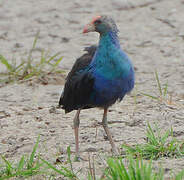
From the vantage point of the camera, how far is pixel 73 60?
7387 mm

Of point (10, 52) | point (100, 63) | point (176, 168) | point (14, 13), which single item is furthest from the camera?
point (14, 13)

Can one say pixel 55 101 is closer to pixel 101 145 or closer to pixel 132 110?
pixel 132 110

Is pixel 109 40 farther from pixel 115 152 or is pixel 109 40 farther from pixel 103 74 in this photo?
pixel 115 152

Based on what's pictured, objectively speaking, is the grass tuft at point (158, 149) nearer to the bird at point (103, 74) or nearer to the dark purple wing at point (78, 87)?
the bird at point (103, 74)

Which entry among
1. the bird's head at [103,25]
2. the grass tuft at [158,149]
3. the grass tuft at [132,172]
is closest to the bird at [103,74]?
the bird's head at [103,25]

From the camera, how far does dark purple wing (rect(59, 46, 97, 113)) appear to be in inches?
172

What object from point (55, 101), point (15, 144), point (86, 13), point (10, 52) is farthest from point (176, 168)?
point (86, 13)

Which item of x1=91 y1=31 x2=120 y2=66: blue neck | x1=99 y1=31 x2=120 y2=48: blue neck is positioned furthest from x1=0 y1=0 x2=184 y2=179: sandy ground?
x1=99 y1=31 x2=120 y2=48: blue neck

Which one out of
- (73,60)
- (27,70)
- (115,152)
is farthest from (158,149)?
(73,60)

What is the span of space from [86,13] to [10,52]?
1.92 m

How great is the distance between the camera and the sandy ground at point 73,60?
4957 mm

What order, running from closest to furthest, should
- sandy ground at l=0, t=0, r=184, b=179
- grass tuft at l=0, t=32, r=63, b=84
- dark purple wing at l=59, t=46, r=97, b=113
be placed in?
dark purple wing at l=59, t=46, r=97, b=113, sandy ground at l=0, t=0, r=184, b=179, grass tuft at l=0, t=32, r=63, b=84

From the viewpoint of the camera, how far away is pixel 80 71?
176 inches

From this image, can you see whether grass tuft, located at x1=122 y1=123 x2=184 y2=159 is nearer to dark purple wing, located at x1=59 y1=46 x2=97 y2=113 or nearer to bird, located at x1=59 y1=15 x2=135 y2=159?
bird, located at x1=59 y1=15 x2=135 y2=159
